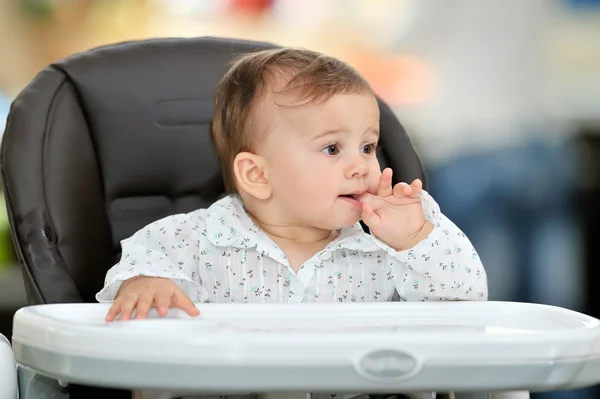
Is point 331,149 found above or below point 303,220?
above

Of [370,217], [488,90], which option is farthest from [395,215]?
[488,90]

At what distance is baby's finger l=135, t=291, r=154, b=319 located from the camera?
0.95 meters

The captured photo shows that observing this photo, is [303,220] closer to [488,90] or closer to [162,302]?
[162,302]

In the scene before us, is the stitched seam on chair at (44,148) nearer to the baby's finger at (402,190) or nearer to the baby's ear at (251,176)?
the baby's ear at (251,176)

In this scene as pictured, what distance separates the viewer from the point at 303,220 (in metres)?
1.24

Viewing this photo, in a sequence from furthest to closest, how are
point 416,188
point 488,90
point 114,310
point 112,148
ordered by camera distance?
point 488,90
point 112,148
point 416,188
point 114,310

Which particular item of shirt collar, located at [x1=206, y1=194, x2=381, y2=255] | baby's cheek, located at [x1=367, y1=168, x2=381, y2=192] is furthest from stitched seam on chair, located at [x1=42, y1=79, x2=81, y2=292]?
baby's cheek, located at [x1=367, y1=168, x2=381, y2=192]

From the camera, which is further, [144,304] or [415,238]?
[415,238]

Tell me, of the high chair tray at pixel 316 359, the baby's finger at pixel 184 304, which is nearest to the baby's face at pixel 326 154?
the baby's finger at pixel 184 304

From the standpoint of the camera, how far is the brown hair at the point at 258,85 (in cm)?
120

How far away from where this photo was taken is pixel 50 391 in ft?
3.41

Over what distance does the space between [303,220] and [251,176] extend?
0.32 ft

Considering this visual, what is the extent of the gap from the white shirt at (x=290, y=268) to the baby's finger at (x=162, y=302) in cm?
16

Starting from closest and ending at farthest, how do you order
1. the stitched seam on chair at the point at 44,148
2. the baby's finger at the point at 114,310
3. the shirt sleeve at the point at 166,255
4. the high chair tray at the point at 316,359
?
the high chair tray at the point at 316,359, the baby's finger at the point at 114,310, the shirt sleeve at the point at 166,255, the stitched seam on chair at the point at 44,148
